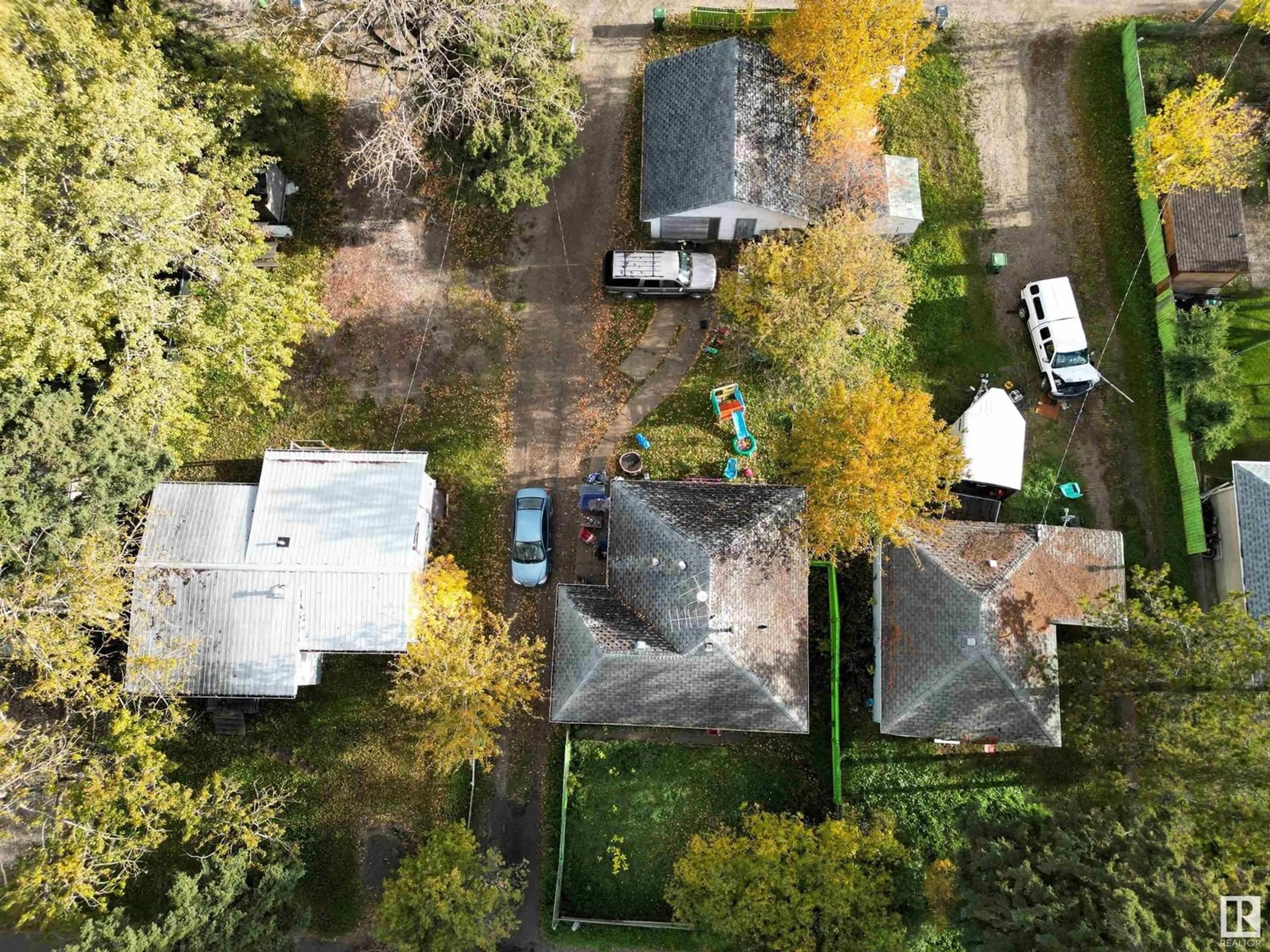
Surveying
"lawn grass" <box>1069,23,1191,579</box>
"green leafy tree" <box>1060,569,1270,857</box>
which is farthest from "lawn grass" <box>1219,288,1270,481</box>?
"green leafy tree" <box>1060,569,1270,857</box>

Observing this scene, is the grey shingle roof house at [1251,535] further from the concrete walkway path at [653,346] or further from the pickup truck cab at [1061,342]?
the concrete walkway path at [653,346]

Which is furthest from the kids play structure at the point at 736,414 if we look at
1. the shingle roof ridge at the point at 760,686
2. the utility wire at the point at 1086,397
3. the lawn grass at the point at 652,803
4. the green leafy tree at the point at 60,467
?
the green leafy tree at the point at 60,467

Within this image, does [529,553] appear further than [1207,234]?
No

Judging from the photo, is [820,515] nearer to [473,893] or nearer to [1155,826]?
[1155,826]

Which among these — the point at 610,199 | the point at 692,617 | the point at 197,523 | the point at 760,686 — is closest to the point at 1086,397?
the point at 760,686

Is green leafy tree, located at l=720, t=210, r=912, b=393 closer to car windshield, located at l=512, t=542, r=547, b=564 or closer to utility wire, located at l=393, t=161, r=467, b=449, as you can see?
car windshield, located at l=512, t=542, r=547, b=564

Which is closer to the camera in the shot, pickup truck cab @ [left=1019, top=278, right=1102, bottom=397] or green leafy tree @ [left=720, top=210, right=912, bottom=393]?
green leafy tree @ [left=720, top=210, right=912, bottom=393]

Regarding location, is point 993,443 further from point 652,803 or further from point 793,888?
point 652,803
